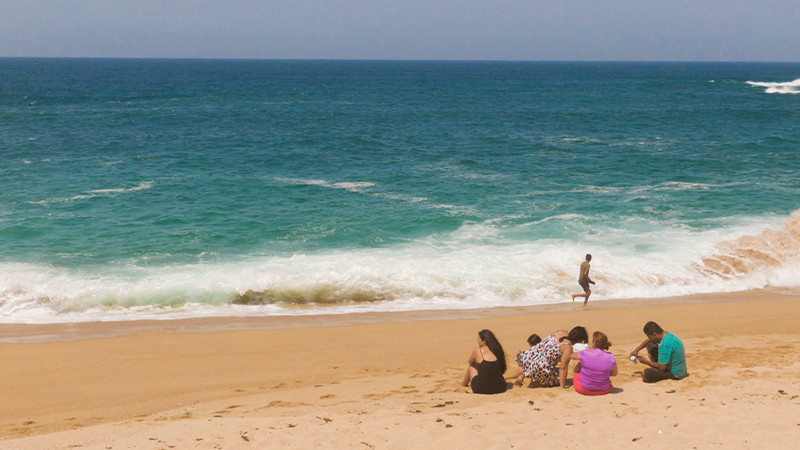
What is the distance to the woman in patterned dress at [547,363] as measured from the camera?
909 cm

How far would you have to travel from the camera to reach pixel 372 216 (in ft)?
71.1

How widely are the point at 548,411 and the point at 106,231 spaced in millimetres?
15887

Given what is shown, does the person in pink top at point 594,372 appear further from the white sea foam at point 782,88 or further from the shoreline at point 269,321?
the white sea foam at point 782,88

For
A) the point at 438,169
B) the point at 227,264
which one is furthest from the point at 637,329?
the point at 438,169

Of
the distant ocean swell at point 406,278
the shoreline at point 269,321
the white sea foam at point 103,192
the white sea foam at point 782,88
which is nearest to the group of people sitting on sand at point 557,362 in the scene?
the shoreline at point 269,321

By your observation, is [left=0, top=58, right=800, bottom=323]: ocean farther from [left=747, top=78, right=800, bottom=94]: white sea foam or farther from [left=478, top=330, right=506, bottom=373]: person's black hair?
[left=747, top=78, right=800, bottom=94]: white sea foam

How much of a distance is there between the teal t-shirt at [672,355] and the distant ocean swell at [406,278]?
6.21 m

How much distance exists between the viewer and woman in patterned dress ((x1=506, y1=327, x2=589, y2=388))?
909 cm

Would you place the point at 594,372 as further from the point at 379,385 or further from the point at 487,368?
the point at 379,385

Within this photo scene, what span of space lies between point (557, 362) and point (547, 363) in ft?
0.80

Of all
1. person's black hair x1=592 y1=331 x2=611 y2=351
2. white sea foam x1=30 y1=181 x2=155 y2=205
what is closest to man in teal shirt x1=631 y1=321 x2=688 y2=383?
person's black hair x1=592 y1=331 x2=611 y2=351

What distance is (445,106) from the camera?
60.5 meters

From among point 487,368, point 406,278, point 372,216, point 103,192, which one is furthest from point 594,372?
point 103,192

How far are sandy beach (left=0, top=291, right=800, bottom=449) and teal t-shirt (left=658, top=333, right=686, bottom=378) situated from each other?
0.18 meters
